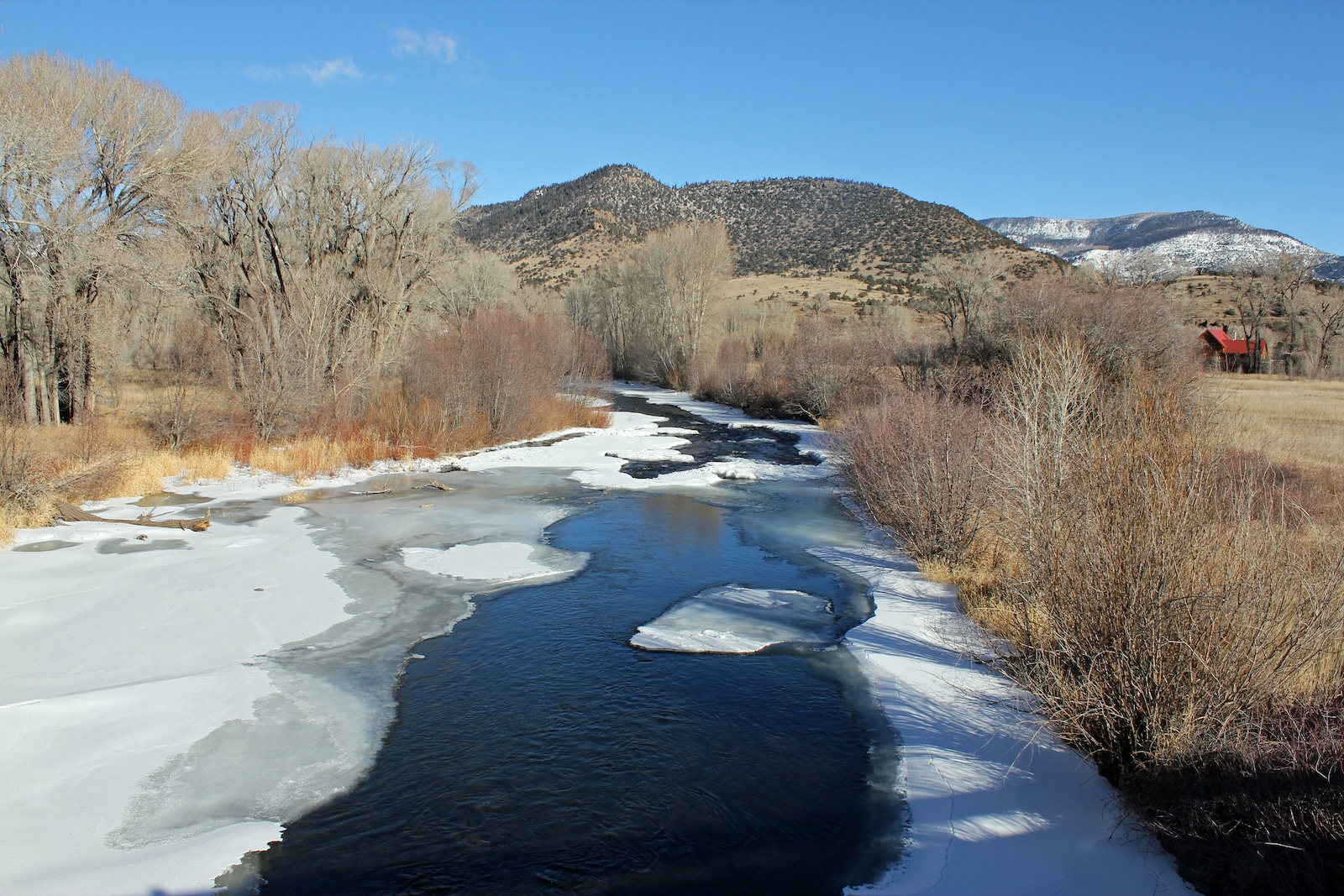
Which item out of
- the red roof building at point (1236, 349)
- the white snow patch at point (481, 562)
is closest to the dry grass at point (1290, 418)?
the white snow patch at point (481, 562)

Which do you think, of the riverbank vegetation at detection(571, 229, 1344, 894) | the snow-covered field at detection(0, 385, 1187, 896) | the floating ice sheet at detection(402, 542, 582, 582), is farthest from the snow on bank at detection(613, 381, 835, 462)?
the riverbank vegetation at detection(571, 229, 1344, 894)

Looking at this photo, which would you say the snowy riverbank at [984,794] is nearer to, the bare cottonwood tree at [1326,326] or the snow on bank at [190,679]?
the snow on bank at [190,679]

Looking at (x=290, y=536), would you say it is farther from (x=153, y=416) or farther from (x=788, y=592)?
(x=153, y=416)

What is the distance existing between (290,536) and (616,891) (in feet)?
29.9

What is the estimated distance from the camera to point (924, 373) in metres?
22.8

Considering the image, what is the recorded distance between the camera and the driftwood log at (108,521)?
11250 millimetres

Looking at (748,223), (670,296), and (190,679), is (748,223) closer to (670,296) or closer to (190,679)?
(670,296)

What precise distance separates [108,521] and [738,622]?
31.6 ft

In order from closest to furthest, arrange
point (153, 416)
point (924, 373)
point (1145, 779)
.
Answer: point (1145, 779), point (153, 416), point (924, 373)

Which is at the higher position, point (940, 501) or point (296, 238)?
point (296, 238)

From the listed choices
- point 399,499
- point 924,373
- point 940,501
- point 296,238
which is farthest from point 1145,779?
point 296,238

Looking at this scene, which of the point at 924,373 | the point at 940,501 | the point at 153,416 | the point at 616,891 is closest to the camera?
the point at 616,891

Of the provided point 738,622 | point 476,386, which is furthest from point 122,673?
point 476,386

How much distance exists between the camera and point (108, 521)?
36.9 feet
